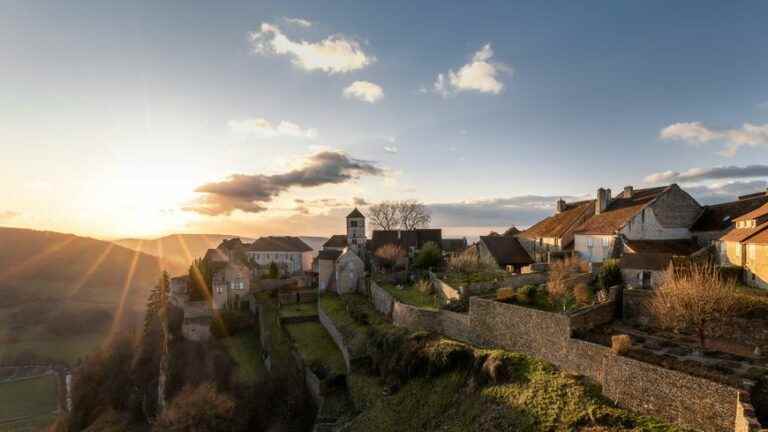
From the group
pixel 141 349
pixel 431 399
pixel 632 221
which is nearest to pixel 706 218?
pixel 632 221

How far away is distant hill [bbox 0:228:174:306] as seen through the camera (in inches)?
4515

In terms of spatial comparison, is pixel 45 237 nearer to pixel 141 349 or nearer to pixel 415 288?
pixel 141 349

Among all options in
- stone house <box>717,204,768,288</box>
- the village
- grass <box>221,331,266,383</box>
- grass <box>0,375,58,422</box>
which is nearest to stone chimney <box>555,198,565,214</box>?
the village

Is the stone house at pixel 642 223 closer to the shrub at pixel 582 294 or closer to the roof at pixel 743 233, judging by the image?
the roof at pixel 743 233

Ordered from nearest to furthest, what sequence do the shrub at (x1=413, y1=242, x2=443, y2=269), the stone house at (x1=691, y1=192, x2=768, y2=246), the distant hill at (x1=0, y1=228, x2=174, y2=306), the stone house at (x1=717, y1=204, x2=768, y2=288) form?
the stone house at (x1=717, y1=204, x2=768, y2=288), the stone house at (x1=691, y1=192, x2=768, y2=246), the shrub at (x1=413, y1=242, x2=443, y2=269), the distant hill at (x1=0, y1=228, x2=174, y2=306)

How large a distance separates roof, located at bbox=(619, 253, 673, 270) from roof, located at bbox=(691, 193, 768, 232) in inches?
359

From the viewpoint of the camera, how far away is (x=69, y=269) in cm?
13200

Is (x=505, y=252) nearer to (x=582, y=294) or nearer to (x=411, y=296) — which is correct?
(x=411, y=296)

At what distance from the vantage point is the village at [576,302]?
13508 millimetres

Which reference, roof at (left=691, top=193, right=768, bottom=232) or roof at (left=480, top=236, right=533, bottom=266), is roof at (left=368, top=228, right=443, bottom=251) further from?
roof at (left=691, top=193, right=768, bottom=232)

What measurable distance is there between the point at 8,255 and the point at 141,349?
143329 mm

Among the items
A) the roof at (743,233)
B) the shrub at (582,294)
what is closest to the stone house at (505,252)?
the shrub at (582,294)

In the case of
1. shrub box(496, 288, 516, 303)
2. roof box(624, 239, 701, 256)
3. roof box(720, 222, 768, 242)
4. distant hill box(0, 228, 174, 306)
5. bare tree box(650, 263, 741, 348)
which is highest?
roof box(720, 222, 768, 242)

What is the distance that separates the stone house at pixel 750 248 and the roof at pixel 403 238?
31.4 meters
